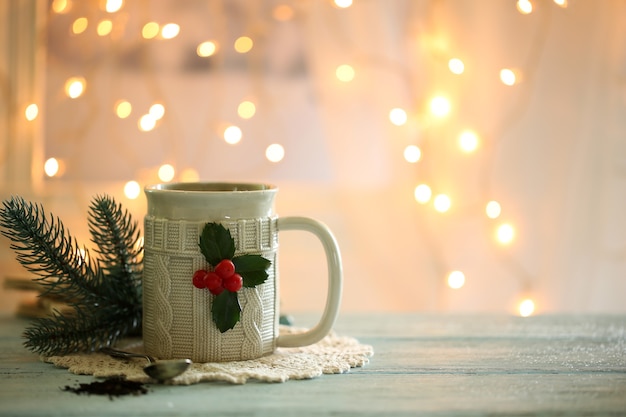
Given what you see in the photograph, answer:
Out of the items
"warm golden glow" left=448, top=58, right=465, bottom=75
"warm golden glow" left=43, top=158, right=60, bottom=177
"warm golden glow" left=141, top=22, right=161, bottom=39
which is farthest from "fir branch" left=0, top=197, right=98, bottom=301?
"warm golden glow" left=448, top=58, right=465, bottom=75

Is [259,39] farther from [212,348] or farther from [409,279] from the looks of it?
[212,348]

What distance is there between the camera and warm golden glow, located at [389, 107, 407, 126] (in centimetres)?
140

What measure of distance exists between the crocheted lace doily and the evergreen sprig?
0.02m

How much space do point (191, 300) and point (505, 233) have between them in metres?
0.87

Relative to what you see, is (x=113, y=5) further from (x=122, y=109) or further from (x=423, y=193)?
(x=423, y=193)

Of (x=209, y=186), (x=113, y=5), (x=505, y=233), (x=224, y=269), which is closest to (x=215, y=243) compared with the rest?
(x=224, y=269)

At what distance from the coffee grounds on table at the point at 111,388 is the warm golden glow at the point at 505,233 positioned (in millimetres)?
939

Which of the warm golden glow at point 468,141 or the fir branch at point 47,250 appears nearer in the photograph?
the fir branch at point 47,250

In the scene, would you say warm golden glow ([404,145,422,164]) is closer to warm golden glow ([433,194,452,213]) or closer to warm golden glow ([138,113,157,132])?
warm golden glow ([433,194,452,213])

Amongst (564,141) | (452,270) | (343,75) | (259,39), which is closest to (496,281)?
(452,270)

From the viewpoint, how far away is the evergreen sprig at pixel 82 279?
705 mm

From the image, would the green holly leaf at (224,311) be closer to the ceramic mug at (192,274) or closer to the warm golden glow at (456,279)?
the ceramic mug at (192,274)

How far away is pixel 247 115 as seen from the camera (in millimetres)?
1484

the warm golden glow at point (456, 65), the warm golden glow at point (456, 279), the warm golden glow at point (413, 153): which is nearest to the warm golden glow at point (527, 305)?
the warm golden glow at point (456, 279)
